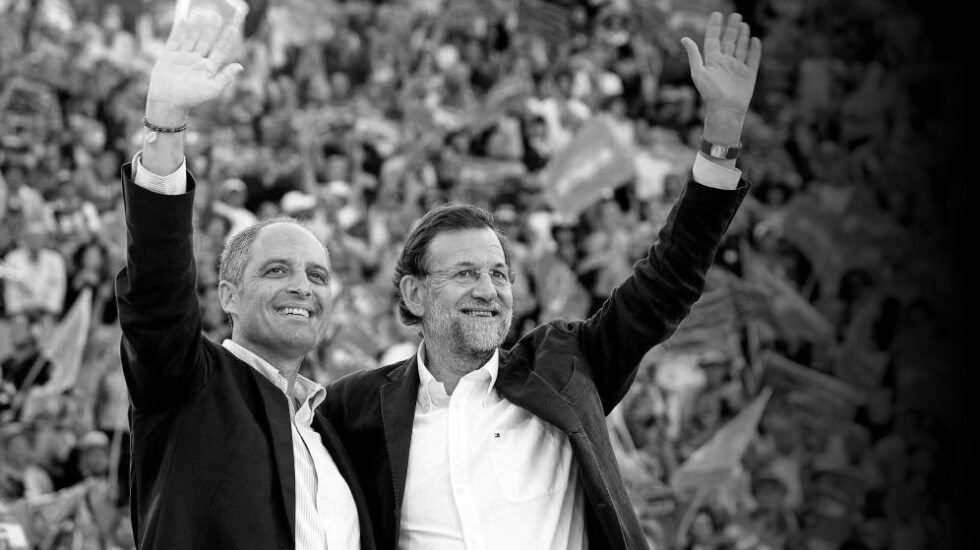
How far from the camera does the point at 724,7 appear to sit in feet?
54.3

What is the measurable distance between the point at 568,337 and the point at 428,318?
0.40 meters

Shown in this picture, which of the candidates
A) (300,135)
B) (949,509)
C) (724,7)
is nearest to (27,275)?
(300,135)

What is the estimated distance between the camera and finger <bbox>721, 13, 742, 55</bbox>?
343 cm

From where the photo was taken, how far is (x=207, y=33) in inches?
114

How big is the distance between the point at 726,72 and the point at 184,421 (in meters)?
1.61

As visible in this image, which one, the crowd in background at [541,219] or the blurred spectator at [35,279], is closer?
the blurred spectator at [35,279]

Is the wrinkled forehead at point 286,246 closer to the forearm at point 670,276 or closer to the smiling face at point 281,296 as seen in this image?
the smiling face at point 281,296

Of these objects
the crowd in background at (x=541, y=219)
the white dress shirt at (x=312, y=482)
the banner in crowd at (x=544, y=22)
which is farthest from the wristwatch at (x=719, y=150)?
the banner in crowd at (x=544, y=22)

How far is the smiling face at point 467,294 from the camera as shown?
3561mm

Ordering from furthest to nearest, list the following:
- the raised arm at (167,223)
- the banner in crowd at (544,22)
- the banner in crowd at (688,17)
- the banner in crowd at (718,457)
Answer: the banner in crowd at (688,17), the banner in crowd at (544,22), the banner in crowd at (718,457), the raised arm at (167,223)

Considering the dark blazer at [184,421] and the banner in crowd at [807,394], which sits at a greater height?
the dark blazer at [184,421]

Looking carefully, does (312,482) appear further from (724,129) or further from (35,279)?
(35,279)

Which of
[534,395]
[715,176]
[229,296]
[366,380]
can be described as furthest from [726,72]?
[229,296]

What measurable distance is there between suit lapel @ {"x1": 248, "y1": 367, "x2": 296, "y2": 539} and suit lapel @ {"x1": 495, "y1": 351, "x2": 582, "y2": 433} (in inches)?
23.5
